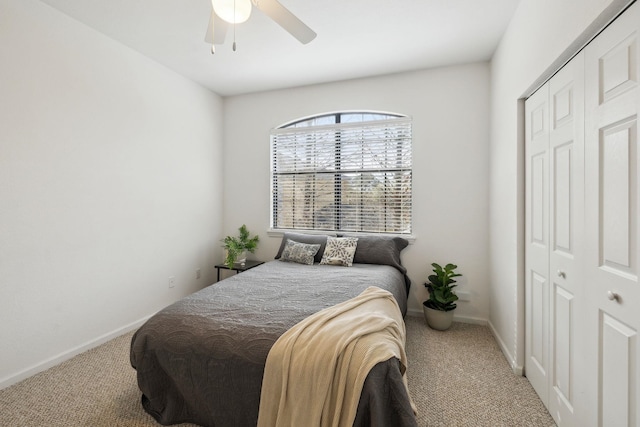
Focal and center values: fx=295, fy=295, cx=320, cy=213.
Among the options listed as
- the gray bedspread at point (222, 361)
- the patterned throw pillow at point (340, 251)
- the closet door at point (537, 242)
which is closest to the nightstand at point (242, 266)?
the patterned throw pillow at point (340, 251)

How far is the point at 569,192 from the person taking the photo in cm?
154

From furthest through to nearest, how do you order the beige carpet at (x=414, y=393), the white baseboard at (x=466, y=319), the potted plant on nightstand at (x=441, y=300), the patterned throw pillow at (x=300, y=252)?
the patterned throw pillow at (x=300, y=252)
the white baseboard at (x=466, y=319)
the potted plant on nightstand at (x=441, y=300)
the beige carpet at (x=414, y=393)

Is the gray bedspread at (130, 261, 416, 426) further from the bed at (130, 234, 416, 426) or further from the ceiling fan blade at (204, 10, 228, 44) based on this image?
the ceiling fan blade at (204, 10, 228, 44)

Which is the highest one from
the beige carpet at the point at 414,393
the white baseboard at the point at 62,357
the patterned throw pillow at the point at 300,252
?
the patterned throw pillow at the point at 300,252

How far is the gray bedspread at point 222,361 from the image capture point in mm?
1270

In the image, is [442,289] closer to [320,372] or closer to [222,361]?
[320,372]

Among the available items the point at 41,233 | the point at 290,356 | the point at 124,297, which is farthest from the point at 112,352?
the point at 290,356

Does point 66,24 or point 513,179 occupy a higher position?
point 66,24

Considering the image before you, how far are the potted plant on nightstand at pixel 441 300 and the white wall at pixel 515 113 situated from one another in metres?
0.39

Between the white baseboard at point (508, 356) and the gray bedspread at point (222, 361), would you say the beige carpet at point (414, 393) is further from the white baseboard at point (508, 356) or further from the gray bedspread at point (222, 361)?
the gray bedspread at point (222, 361)

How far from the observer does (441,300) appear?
2.85 metres

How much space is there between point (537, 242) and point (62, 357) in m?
3.61

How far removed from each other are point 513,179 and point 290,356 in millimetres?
2075

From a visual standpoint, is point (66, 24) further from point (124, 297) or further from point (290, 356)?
point (290, 356)
